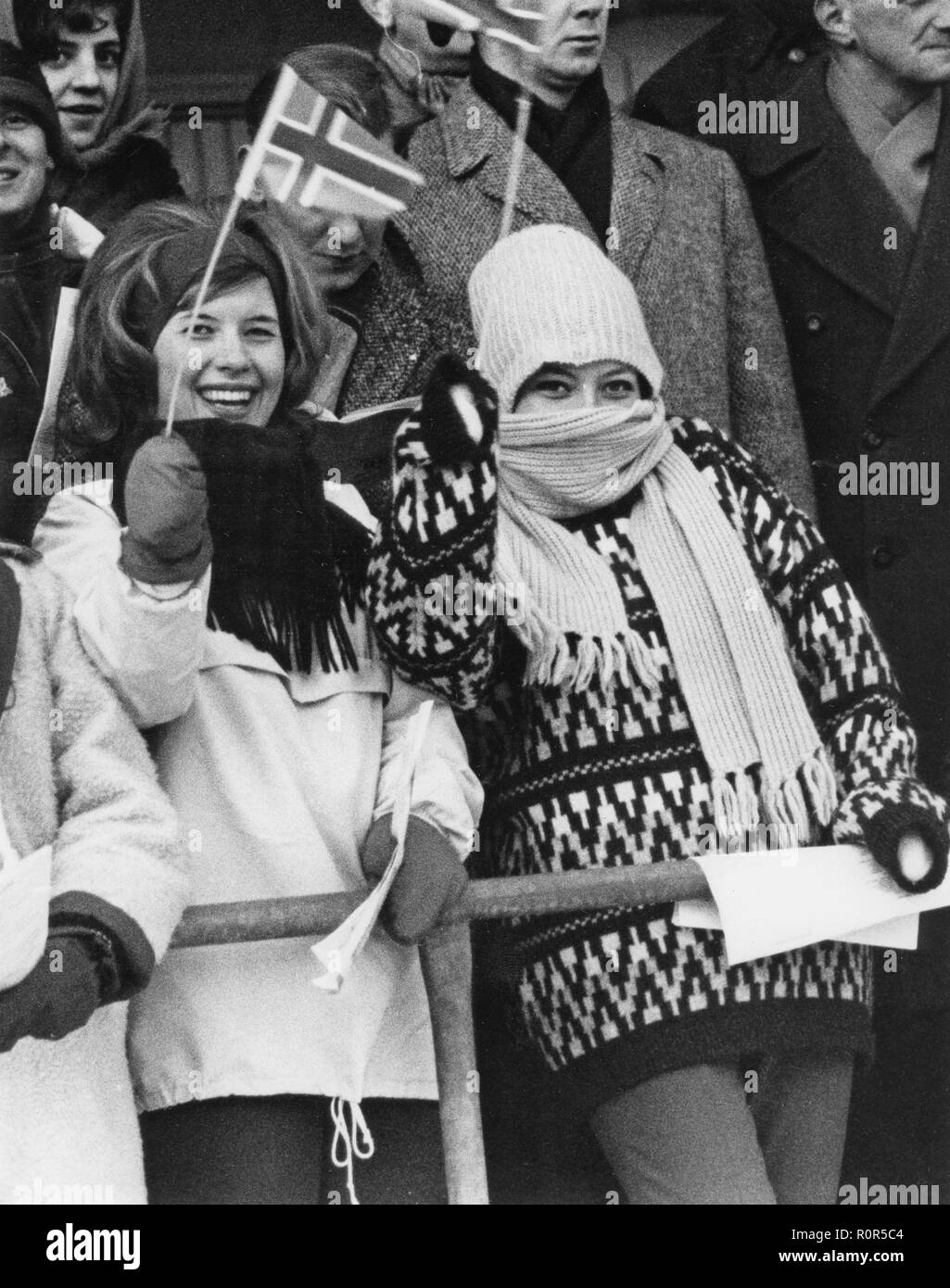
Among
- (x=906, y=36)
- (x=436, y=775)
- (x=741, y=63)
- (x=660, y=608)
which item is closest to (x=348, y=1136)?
(x=436, y=775)

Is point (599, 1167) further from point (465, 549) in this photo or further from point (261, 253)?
point (261, 253)

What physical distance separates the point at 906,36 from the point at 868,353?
0.49m

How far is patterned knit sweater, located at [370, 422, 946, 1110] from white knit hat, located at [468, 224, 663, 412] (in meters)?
0.22

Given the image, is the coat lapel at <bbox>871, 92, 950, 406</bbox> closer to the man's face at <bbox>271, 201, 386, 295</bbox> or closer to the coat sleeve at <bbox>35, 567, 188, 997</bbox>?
the man's face at <bbox>271, 201, 386, 295</bbox>

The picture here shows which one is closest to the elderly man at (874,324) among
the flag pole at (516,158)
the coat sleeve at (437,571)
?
the flag pole at (516,158)

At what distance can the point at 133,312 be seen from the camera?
2795 millimetres

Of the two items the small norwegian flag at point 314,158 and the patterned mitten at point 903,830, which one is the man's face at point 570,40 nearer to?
the small norwegian flag at point 314,158

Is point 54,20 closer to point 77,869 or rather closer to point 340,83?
point 340,83

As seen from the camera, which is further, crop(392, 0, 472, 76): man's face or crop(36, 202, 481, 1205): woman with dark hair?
crop(392, 0, 472, 76): man's face

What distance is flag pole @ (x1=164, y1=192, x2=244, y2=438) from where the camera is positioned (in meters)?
2.71

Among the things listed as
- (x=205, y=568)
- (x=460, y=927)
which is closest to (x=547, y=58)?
(x=205, y=568)

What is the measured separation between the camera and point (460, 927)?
2803 mm

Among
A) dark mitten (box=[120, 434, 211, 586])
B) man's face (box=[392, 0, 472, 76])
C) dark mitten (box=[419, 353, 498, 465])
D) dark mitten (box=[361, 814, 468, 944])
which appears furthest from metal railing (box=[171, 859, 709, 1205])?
man's face (box=[392, 0, 472, 76])

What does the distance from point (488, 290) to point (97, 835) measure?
0.96 meters
